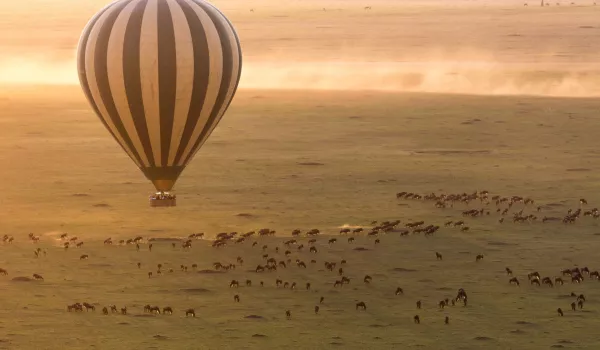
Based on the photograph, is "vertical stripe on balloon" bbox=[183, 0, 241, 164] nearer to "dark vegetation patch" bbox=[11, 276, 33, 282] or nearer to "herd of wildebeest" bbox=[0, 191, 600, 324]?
"herd of wildebeest" bbox=[0, 191, 600, 324]

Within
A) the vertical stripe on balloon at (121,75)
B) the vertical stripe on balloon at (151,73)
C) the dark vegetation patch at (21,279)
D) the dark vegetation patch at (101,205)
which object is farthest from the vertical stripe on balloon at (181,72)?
the dark vegetation patch at (101,205)

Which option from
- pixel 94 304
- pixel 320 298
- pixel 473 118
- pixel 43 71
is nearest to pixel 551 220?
pixel 320 298

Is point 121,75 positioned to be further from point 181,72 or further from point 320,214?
point 320,214

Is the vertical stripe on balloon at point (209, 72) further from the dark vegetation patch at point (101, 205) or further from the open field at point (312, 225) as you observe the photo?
the dark vegetation patch at point (101, 205)

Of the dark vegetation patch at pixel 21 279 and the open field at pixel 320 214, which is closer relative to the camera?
the open field at pixel 320 214

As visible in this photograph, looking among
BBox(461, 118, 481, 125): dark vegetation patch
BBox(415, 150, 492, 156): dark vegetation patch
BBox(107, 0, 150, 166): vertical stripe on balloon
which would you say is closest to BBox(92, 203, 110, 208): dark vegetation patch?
BBox(107, 0, 150, 166): vertical stripe on balloon

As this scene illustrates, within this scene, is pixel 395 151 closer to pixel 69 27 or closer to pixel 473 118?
pixel 473 118
